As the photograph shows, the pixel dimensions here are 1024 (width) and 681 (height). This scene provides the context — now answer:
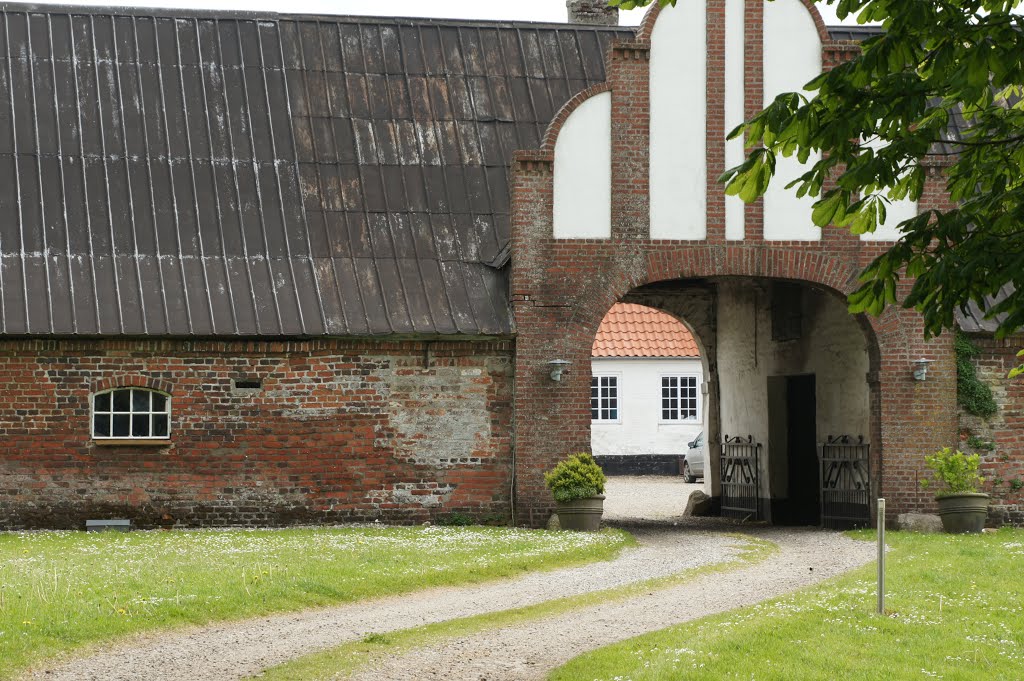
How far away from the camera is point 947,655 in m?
9.59

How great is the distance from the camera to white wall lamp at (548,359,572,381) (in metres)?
18.4

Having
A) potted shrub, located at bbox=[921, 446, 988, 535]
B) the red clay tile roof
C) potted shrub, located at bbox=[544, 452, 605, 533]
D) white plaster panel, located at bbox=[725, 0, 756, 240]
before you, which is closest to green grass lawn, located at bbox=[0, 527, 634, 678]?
potted shrub, located at bbox=[544, 452, 605, 533]

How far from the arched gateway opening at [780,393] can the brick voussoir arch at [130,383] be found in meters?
7.82

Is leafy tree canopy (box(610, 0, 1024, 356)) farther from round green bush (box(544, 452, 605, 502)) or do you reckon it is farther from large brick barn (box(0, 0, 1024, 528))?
large brick barn (box(0, 0, 1024, 528))

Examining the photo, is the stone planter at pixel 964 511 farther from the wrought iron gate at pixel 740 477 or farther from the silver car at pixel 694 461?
the silver car at pixel 694 461

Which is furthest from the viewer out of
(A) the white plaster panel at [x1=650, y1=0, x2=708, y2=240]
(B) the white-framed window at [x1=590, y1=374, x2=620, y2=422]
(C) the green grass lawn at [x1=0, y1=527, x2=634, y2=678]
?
(B) the white-framed window at [x1=590, y1=374, x2=620, y2=422]

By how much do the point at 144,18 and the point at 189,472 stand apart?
736cm

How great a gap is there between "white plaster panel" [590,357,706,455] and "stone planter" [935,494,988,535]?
21.1 metres

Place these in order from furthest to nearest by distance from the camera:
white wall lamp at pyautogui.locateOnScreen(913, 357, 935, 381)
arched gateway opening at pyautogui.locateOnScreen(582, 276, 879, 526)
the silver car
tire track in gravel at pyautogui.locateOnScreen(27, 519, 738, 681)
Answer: the silver car, arched gateway opening at pyautogui.locateOnScreen(582, 276, 879, 526), white wall lamp at pyautogui.locateOnScreen(913, 357, 935, 381), tire track in gravel at pyautogui.locateOnScreen(27, 519, 738, 681)

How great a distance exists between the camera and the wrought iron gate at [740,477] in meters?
23.2

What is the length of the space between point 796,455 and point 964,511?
15.8ft

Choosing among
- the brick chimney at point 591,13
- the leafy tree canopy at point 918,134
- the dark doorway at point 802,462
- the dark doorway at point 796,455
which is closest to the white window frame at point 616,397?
the brick chimney at point 591,13

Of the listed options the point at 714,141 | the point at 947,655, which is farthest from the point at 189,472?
the point at 947,655

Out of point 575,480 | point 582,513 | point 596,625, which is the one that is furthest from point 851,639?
point 582,513
